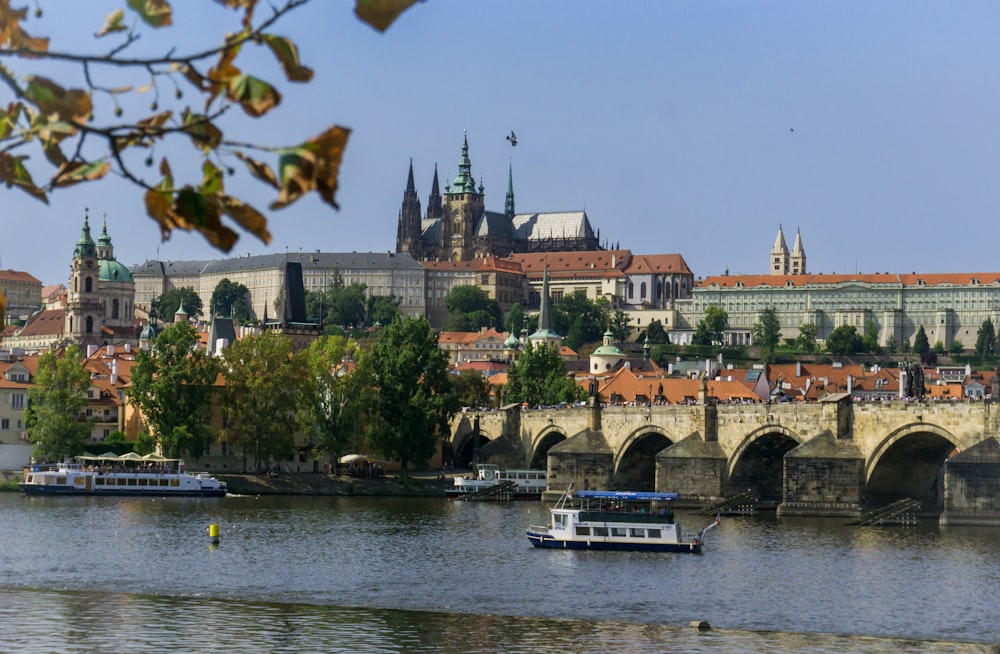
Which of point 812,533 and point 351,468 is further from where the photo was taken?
point 351,468

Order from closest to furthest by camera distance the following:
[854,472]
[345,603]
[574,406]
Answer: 1. [345,603]
2. [854,472]
3. [574,406]

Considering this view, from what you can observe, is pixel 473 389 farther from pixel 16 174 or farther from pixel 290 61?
pixel 290 61

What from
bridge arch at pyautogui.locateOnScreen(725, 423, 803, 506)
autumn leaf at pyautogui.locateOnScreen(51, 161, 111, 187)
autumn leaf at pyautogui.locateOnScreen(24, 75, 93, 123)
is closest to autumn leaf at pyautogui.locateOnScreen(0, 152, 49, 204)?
autumn leaf at pyautogui.locateOnScreen(51, 161, 111, 187)

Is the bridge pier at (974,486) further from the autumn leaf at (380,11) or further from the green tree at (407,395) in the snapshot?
the autumn leaf at (380,11)

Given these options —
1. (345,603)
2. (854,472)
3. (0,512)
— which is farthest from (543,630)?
(0,512)

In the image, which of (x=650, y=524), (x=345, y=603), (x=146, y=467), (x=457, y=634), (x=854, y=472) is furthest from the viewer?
(x=146, y=467)

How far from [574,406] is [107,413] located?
24.7 meters

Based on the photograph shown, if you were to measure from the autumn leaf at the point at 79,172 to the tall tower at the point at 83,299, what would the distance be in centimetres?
16507

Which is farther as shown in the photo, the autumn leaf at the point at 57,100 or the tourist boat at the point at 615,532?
the tourist boat at the point at 615,532

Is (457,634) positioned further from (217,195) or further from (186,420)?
(186,420)

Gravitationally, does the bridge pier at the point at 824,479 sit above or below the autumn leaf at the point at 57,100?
below

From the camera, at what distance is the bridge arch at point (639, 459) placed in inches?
3088

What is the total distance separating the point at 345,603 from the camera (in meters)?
37.9

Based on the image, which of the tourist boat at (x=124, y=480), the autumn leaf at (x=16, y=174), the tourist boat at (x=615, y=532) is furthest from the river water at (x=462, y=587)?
the autumn leaf at (x=16, y=174)
